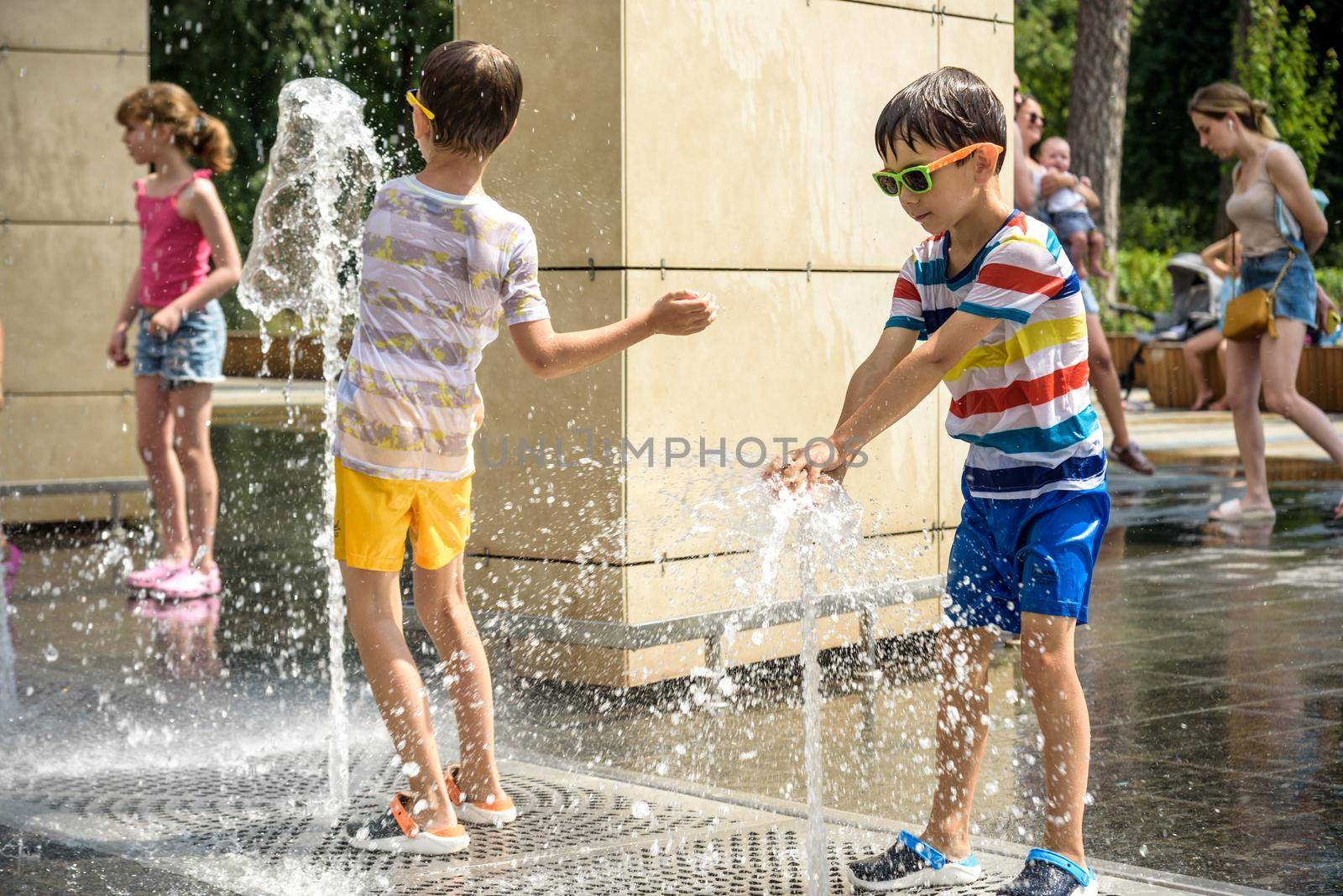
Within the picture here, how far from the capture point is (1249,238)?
9.80 meters

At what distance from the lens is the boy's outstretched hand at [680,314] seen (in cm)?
400

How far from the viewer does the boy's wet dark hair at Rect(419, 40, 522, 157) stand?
420cm

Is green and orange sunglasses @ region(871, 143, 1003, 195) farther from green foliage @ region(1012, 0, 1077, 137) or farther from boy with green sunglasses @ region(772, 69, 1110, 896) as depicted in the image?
green foliage @ region(1012, 0, 1077, 137)

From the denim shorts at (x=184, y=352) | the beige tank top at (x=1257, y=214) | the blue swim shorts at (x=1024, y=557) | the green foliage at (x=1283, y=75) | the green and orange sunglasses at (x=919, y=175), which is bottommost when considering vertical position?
the blue swim shorts at (x=1024, y=557)

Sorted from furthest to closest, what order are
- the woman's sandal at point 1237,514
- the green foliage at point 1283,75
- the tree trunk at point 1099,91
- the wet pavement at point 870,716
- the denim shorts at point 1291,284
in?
the tree trunk at point 1099,91
the green foliage at point 1283,75
the woman's sandal at point 1237,514
the denim shorts at point 1291,284
the wet pavement at point 870,716

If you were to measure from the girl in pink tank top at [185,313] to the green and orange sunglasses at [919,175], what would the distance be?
15.3 feet

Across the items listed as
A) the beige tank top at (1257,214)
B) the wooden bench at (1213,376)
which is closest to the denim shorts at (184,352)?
the beige tank top at (1257,214)

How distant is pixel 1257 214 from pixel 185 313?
5.38 m

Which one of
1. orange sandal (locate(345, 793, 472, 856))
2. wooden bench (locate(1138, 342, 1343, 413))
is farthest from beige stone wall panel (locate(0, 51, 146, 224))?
wooden bench (locate(1138, 342, 1343, 413))

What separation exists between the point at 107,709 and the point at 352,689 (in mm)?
776

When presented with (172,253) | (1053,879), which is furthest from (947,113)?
(172,253)

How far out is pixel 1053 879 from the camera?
3662mm

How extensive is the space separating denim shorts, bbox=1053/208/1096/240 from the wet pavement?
2.58 m

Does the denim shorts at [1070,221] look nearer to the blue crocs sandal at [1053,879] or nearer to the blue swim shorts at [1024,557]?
the blue swim shorts at [1024,557]
